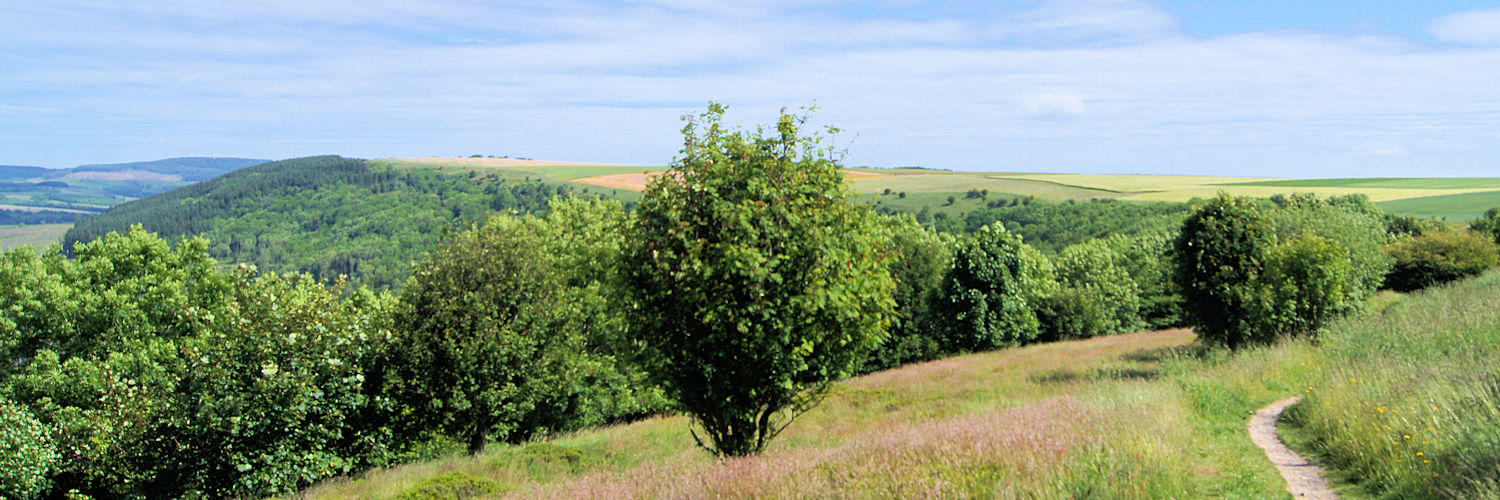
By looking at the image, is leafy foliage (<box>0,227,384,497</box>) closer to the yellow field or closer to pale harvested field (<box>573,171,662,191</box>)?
the yellow field

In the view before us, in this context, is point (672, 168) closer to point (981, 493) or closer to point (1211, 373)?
point (981, 493)

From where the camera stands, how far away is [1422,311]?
18875mm

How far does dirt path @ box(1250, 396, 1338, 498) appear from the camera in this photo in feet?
26.6

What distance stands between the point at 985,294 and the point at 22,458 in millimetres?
44786

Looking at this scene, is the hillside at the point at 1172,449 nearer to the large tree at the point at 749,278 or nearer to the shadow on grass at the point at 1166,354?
the large tree at the point at 749,278

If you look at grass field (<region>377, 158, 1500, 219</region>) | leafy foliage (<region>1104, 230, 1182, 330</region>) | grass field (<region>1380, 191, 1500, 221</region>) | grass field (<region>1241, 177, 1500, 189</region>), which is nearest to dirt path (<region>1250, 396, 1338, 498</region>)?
leafy foliage (<region>1104, 230, 1182, 330</region>)

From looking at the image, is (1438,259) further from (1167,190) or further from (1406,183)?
(1406,183)

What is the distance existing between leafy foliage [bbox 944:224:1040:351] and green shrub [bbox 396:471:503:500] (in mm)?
39809

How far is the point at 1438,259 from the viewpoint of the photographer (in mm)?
52375

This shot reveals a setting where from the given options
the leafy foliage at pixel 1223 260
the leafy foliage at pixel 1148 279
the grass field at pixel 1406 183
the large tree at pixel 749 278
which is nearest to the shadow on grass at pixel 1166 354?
the leafy foliage at pixel 1223 260

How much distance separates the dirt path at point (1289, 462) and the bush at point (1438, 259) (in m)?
52.9

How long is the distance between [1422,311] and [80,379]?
42.1 metres

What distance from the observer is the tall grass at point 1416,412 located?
6863 millimetres

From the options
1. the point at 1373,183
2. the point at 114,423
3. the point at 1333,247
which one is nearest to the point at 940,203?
the point at 1373,183
